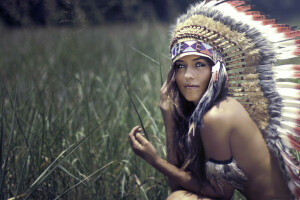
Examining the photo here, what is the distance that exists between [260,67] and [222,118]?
28 cm

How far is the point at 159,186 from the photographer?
77.5 inches

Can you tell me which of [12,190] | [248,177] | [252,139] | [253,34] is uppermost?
[253,34]

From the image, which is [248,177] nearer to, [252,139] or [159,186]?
[252,139]

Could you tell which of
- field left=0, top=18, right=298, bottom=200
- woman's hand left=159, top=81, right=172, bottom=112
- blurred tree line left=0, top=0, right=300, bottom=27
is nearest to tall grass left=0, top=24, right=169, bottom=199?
field left=0, top=18, right=298, bottom=200

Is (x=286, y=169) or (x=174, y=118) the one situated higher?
(x=174, y=118)

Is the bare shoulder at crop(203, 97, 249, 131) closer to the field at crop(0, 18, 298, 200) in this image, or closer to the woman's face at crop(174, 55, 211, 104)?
the woman's face at crop(174, 55, 211, 104)

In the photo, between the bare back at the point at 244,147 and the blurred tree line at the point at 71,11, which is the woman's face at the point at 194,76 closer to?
the bare back at the point at 244,147

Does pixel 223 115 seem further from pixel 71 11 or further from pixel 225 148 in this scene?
pixel 71 11

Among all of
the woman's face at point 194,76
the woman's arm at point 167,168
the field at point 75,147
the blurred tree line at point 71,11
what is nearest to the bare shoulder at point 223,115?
the woman's face at point 194,76

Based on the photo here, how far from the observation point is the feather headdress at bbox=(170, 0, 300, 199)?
1.42 m

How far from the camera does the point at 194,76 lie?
1428 millimetres

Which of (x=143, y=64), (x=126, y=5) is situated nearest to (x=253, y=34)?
(x=126, y=5)

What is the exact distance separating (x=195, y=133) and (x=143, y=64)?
2.79m

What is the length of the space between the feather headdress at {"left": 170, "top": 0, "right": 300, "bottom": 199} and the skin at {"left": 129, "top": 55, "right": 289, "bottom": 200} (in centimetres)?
5
